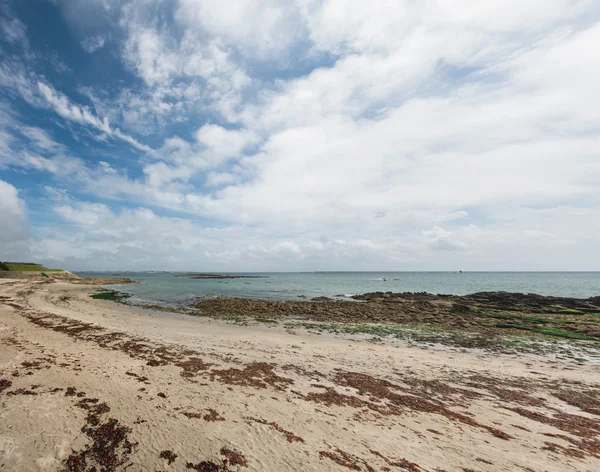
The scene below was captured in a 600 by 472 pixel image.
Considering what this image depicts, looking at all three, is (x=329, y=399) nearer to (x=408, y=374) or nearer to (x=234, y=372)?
(x=234, y=372)

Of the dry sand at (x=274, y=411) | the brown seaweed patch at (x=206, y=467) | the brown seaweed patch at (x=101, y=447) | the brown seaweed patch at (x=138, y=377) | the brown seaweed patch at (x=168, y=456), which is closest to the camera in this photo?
the brown seaweed patch at (x=101, y=447)

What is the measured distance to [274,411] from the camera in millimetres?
8195

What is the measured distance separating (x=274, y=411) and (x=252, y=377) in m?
2.98

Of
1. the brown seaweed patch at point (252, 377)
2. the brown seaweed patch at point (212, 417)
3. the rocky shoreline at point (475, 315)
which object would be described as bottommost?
the rocky shoreline at point (475, 315)

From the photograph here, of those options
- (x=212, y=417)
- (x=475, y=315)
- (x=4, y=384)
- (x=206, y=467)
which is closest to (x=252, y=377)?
(x=212, y=417)

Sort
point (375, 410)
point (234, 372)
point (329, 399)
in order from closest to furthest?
point (375, 410)
point (329, 399)
point (234, 372)

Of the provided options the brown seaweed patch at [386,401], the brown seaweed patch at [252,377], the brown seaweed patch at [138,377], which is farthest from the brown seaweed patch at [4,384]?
the brown seaweed patch at [386,401]

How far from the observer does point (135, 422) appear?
692 centimetres

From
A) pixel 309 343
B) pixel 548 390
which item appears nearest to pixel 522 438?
pixel 548 390

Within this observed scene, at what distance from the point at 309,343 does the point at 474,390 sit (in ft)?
32.6

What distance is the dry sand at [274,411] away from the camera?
19.8 feet

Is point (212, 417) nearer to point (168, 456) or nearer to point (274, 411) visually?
point (168, 456)

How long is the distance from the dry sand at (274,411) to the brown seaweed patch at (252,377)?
81 mm

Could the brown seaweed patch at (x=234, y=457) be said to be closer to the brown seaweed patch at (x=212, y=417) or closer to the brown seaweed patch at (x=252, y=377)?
the brown seaweed patch at (x=212, y=417)
